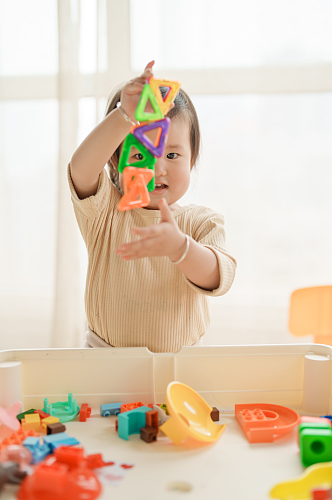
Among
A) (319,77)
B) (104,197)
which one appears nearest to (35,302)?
(104,197)

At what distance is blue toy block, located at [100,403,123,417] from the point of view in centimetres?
55

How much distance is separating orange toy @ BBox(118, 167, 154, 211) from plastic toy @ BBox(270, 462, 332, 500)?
0.98 feet

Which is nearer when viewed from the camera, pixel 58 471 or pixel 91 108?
pixel 58 471

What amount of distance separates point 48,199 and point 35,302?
11.9 inches

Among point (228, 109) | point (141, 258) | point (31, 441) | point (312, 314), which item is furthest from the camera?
point (228, 109)

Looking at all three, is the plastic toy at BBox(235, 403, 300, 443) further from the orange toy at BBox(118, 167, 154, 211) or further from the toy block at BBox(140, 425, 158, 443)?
the orange toy at BBox(118, 167, 154, 211)

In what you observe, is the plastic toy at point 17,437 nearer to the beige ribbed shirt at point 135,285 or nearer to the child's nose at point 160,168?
the beige ribbed shirt at point 135,285

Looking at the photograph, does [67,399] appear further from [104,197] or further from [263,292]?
[263,292]

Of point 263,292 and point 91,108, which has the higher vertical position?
point 91,108

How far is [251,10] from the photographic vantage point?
1138 mm

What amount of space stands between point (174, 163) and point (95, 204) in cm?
14

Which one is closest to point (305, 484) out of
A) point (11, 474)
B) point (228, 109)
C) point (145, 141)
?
point (11, 474)

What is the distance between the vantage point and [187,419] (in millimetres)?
485

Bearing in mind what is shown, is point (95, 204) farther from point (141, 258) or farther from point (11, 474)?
point (11, 474)
